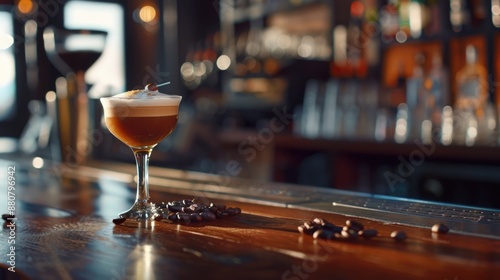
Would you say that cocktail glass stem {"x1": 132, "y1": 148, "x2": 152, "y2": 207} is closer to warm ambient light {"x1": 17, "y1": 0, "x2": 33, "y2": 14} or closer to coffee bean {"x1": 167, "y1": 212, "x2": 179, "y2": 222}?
coffee bean {"x1": 167, "y1": 212, "x2": 179, "y2": 222}

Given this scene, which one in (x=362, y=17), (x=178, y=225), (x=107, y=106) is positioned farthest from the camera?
(x=362, y=17)

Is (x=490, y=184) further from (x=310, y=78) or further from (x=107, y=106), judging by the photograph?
(x=107, y=106)

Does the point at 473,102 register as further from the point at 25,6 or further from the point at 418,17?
the point at 25,6

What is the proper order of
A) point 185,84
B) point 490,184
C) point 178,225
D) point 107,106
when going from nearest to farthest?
point 178,225 < point 107,106 < point 490,184 < point 185,84

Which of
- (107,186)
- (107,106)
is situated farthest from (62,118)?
(107,106)

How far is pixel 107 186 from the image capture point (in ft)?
6.18

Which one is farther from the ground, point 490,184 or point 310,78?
point 310,78

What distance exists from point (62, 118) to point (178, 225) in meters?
1.44

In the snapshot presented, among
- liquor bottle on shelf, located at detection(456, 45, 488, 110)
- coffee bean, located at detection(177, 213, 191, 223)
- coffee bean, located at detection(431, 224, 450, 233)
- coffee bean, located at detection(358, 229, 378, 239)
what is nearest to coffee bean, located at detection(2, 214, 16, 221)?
coffee bean, located at detection(177, 213, 191, 223)

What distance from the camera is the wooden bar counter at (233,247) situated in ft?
2.69

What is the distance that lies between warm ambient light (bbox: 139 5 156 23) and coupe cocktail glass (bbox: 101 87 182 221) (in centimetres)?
568

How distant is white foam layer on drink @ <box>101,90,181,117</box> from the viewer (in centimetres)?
126

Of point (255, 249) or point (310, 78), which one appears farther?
point (310, 78)

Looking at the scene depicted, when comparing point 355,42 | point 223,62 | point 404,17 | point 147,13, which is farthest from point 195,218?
point 147,13
